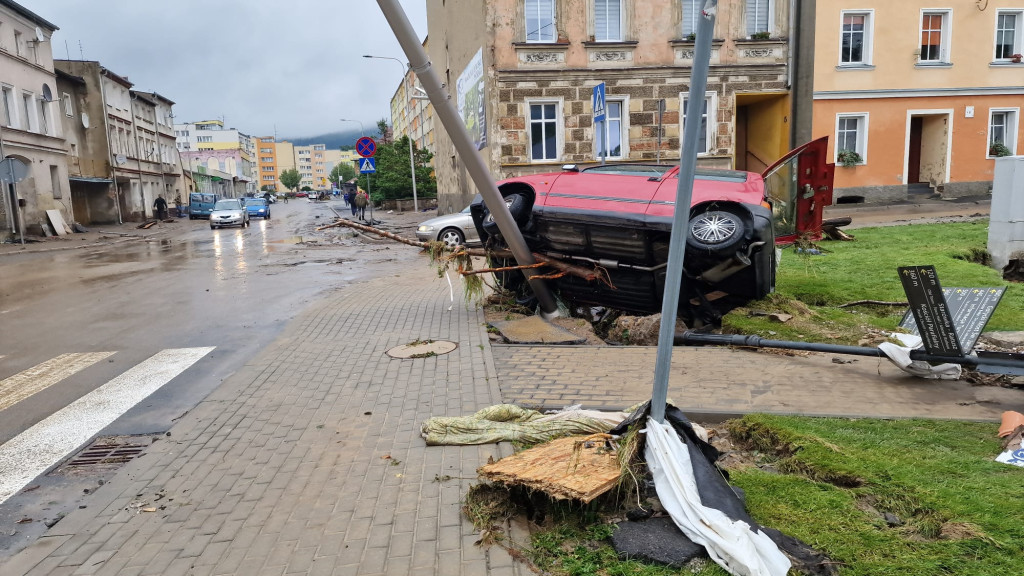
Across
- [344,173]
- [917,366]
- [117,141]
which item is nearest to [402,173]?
[117,141]

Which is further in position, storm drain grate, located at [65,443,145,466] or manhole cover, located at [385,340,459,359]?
manhole cover, located at [385,340,459,359]

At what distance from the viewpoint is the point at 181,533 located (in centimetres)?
363

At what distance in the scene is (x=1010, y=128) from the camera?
24.9 meters

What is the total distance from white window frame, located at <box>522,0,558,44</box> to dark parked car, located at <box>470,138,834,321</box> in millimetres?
15323

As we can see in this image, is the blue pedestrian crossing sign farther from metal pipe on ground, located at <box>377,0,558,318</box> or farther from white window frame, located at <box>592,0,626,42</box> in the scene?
white window frame, located at <box>592,0,626,42</box>

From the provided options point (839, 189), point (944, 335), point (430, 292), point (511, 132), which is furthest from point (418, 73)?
point (839, 189)

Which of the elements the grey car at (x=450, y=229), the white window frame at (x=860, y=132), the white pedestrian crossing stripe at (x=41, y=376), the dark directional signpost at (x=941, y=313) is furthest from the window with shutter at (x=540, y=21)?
the dark directional signpost at (x=941, y=313)

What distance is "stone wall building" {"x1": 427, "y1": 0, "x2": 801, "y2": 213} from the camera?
898 inches

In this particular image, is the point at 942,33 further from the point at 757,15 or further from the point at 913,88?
the point at 757,15

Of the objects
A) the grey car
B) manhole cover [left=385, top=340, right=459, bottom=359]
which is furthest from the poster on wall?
manhole cover [left=385, top=340, right=459, bottom=359]

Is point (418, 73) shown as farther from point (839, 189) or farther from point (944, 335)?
point (839, 189)

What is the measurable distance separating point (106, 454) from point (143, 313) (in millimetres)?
6220

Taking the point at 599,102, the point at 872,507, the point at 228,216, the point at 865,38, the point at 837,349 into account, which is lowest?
the point at 872,507

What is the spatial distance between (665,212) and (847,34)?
20.5 metres
